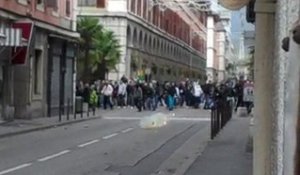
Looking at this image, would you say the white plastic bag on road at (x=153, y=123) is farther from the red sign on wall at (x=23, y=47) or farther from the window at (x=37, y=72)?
the window at (x=37, y=72)

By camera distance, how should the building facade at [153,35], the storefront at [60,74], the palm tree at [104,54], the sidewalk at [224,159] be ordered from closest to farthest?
the sidewalk at [224,159], the storefront at [60,74], the palm tree at [104,54], the building facade at [153,35]

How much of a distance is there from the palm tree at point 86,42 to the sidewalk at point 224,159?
2986cm

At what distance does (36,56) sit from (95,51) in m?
20.1

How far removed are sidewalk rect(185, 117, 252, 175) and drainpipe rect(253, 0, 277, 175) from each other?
6.47 meters

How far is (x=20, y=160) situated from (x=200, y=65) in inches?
4504

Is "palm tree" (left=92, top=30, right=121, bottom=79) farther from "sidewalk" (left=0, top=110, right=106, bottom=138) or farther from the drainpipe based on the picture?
the drainpipe

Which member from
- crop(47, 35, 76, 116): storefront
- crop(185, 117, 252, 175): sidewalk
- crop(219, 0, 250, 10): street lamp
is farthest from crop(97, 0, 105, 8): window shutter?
crop(219, 0, 250, 10): street lamp

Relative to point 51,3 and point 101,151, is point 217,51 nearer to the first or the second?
point 51,3

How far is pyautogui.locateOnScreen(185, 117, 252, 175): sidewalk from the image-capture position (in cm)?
1404

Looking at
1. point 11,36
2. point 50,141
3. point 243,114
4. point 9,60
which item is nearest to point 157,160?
point 50,141

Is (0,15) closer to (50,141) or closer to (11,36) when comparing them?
(11,36)

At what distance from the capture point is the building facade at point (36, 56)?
30.5m

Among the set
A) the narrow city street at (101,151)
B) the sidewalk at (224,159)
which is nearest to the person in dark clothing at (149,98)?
the narrow city street at (101,151)

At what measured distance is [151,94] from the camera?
47.2 m
